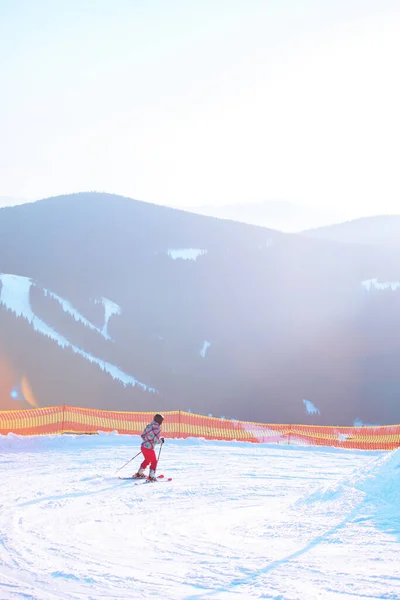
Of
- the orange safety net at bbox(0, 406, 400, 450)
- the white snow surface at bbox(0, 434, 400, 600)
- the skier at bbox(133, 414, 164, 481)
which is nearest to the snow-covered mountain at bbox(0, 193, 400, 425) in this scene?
the orange safety net at bbox(0, 406, 400, 450)

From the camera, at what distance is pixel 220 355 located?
7426 inches

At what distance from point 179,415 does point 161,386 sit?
141911mm

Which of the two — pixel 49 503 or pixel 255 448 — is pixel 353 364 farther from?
pixel 49 503

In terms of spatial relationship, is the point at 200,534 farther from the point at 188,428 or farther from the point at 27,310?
the point at 27,310

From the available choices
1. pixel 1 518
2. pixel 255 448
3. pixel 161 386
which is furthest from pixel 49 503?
pixel 161 386

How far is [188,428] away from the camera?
31734 millimetres

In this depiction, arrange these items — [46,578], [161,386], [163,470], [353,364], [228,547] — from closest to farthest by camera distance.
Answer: [46,578] < [228,547] < [163,470] < [161,386] < [353,364]

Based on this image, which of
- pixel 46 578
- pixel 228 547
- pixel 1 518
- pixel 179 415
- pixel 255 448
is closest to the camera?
pixel 46 578

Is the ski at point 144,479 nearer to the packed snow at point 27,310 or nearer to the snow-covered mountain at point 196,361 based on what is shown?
the snow-covered mountain at point 196,361

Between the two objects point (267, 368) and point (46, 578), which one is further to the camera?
point (267, 368)

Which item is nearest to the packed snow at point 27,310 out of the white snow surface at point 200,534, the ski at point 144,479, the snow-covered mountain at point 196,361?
the snow-covered mountain at point 196,361

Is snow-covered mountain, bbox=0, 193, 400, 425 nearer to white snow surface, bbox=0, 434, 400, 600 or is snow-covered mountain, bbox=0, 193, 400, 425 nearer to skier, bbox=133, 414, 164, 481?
skier, bbox=133, 414, 164, 481

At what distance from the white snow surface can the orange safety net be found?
11.2 m

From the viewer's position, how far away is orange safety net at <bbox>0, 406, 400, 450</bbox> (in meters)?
30.0
